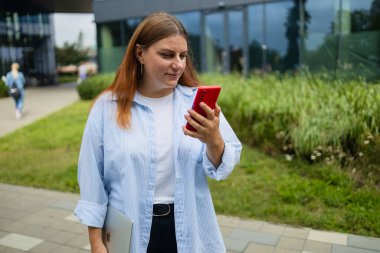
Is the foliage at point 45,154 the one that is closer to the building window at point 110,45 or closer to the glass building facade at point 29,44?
the building window at point 110,45

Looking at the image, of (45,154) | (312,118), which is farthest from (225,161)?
(45,154)

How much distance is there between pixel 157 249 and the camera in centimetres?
192

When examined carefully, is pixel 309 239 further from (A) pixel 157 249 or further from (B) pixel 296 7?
(B) pixel 296 7

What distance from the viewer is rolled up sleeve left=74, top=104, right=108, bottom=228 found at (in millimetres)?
1849

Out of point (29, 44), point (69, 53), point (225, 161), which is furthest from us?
point (69, 53)

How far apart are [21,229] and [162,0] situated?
633 inches

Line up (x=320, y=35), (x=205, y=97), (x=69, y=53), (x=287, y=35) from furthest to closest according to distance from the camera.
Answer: (x=69, y=53), (x=287, y=35), (x=320, y=35), (x=205, y=97)

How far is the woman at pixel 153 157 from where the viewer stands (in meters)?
1.80

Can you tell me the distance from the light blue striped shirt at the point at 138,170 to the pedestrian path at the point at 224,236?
207 centimetres

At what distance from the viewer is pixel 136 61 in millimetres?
1960

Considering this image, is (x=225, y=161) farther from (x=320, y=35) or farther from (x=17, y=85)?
(x=320, y=35)

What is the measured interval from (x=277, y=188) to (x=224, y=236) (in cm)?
140

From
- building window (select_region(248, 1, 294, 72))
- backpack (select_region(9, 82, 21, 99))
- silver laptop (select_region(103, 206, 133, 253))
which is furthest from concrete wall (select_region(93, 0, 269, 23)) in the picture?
silver laptop (select_region(103, 206, 133, 253))

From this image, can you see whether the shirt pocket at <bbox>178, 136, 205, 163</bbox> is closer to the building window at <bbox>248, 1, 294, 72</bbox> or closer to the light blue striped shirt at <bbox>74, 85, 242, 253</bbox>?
the light blue striped shirt at <bbox>74, 85, 242, 253</bbox>
